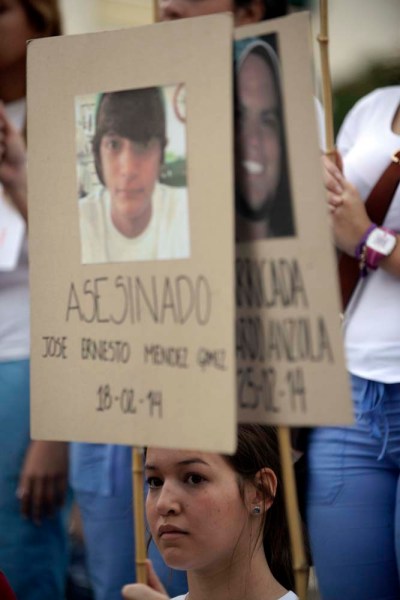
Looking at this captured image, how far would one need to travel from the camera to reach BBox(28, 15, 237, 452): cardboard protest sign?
1.80 m

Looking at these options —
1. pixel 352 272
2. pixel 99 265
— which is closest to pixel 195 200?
pixel 99 265

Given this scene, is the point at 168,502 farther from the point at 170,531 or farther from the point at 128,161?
the point at 128,161

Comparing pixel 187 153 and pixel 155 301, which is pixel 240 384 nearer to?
pixel 155 301

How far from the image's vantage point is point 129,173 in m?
1.93

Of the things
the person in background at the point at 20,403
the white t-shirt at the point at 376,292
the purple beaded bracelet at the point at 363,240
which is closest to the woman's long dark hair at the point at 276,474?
the white t-shirt at the point at 376,292

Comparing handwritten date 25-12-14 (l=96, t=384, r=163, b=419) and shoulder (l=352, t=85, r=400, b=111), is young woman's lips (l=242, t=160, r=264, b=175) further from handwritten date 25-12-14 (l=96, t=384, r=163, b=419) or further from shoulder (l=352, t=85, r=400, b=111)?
shoulder (l=352, t=85, r=400, b=111)

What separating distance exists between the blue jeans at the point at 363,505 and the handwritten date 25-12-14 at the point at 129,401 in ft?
1.85

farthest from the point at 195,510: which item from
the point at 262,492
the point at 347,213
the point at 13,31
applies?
the point at 13,31

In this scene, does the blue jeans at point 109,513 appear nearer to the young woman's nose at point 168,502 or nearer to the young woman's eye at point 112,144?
the young woman's nose at point 168,502

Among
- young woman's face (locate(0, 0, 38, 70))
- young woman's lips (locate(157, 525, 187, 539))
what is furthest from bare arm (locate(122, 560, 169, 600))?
young woman's face (locate(0, 0, 38, 70))

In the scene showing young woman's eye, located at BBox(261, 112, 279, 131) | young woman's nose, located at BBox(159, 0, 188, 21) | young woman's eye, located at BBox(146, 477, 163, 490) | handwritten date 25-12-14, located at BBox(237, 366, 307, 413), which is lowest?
young woman's eye, located at BBox(146, 477, 163, 490)

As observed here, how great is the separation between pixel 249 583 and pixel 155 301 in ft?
2.12

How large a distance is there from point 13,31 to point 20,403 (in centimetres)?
91

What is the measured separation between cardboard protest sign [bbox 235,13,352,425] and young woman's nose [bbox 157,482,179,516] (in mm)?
447
